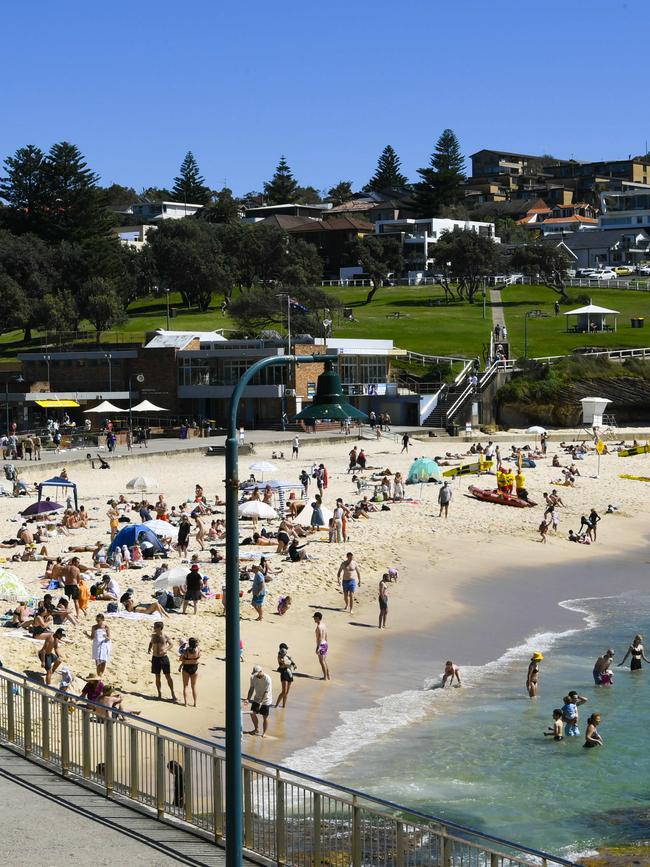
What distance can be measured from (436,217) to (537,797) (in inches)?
4448

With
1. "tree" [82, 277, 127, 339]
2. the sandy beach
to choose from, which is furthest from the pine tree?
the sandy beach

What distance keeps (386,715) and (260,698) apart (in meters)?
2.27

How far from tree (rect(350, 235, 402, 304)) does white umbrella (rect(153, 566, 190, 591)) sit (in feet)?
251

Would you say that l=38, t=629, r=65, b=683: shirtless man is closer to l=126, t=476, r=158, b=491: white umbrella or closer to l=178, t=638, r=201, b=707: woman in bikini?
l=178, t=638, r=201, b=707: woman in bikini

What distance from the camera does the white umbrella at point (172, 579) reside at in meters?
21.6

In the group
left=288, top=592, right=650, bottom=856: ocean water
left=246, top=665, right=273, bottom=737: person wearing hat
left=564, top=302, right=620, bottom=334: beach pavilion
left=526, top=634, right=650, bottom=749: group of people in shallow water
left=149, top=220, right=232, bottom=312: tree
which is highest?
left=149, top=220, right=232, bottom=312: tree

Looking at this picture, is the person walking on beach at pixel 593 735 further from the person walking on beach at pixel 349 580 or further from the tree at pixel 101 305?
the tree at pixel 101 305

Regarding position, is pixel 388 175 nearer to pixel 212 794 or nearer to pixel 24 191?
pixel 24 191

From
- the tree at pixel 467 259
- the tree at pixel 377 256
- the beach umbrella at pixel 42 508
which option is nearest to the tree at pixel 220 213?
the tree at pixel 377 256

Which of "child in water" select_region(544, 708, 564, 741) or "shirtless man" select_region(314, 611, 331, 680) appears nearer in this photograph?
"child in water" select_region(544, 708, 564, 741)

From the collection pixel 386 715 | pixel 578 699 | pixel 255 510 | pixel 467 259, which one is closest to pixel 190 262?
pixel 467 259

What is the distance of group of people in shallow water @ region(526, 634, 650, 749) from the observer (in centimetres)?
1642

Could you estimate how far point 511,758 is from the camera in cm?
1573

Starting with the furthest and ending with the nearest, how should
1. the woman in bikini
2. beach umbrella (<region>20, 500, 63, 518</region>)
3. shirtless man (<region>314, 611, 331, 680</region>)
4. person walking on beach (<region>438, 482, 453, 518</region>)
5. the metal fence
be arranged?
1. person walking on beach (<region>438, 482, 453, 518</region>)
2. beach umbrella (<region>20, 500, 63, 518</region>)
3. shirtless man (<region>314, 611, 331, 680</region>)
4. the woman in bikini
5. the metal fence
